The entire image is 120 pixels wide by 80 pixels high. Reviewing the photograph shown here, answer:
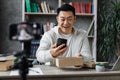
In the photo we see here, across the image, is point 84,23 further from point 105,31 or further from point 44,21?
point 44,21

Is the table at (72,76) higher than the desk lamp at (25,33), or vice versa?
the desk lamp at (25,33)

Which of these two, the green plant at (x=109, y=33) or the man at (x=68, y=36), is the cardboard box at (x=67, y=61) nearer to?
the man at (x=68, y=36)

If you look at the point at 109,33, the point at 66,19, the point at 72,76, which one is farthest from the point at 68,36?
the point at 109,33

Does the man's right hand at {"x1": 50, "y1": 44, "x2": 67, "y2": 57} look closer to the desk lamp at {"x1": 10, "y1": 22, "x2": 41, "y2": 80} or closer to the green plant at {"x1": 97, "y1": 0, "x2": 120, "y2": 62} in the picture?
the desk lamp at {"x1": 10, "y1": 22, "x2": 41, "y2": 80}

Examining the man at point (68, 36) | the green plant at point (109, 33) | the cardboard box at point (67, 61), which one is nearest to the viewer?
the cardboard box at point (67, 61)

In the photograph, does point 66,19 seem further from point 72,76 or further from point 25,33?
point 25,33

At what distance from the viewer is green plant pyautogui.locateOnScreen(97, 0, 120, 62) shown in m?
4.21

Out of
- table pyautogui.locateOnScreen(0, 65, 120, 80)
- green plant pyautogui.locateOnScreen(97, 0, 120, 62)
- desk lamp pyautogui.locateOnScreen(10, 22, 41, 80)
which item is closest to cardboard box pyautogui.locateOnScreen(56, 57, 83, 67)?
table pyautogui.locateOnScreen(0, 65, 120, 80)

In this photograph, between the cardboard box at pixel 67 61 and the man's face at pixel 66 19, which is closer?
the cardboard box at pixel 67 61

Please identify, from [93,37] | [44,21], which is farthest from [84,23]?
[44,21]

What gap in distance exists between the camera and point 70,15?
248 cm

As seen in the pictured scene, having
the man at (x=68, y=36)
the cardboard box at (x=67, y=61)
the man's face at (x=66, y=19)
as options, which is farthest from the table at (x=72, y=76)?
the man's face at (x=66, y=19)

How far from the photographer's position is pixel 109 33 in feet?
13.9

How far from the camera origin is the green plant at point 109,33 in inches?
166
